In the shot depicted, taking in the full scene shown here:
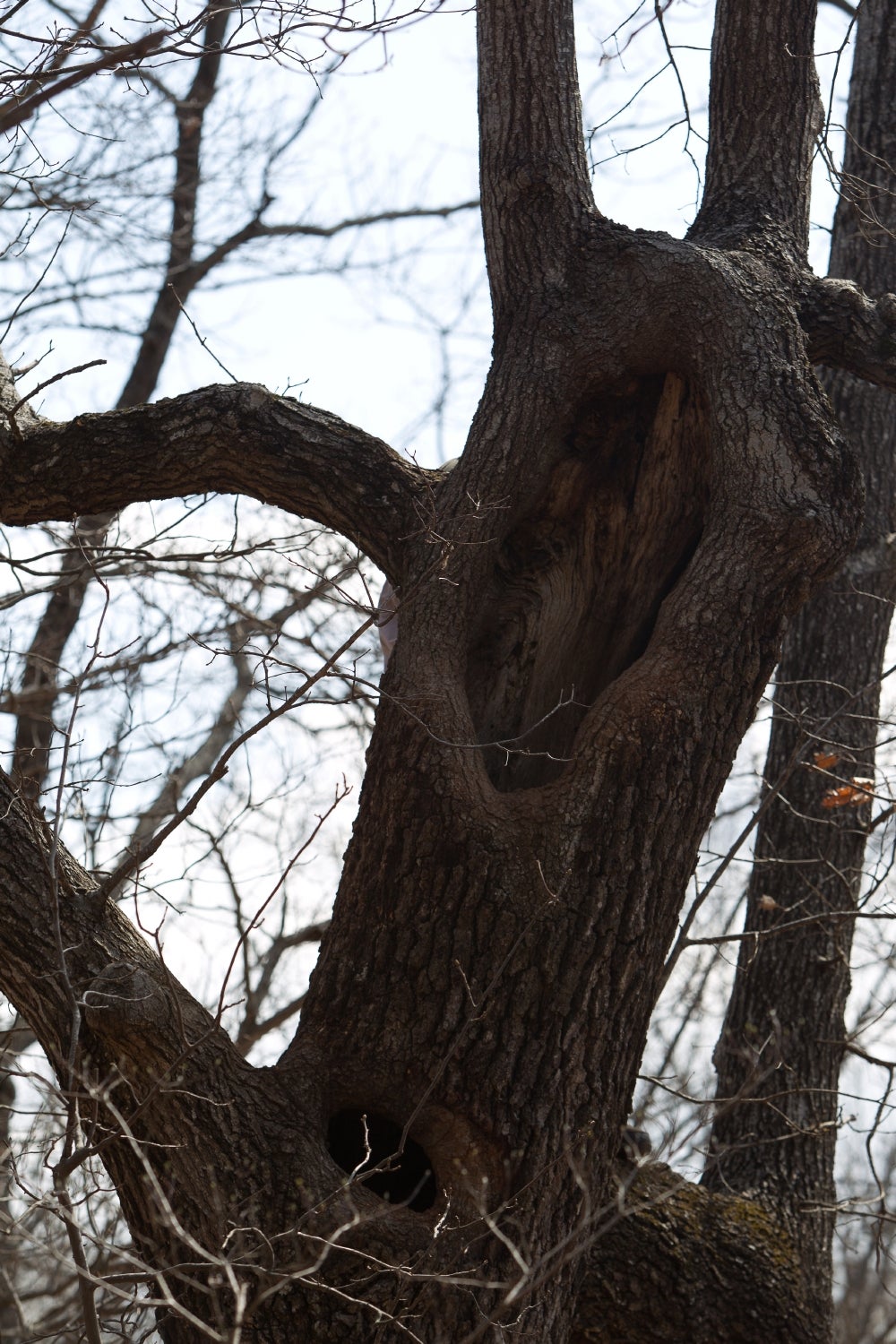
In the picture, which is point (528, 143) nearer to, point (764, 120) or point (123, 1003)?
point (764, 120)

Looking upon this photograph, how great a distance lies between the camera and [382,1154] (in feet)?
9.70

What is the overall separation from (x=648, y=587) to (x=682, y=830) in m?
0.77

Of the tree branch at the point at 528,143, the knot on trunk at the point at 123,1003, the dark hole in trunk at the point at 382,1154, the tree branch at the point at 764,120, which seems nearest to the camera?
the knot on trunk at the point at 123,1003

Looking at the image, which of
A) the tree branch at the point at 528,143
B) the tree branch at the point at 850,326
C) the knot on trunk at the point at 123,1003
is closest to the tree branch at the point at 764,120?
the tree branch at the point at 850,326

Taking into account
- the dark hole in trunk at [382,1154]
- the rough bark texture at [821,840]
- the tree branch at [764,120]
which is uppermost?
the tree branch at [764,120]

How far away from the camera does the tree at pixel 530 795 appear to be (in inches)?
105

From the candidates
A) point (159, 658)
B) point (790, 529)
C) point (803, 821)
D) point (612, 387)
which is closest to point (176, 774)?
point (159, 658)

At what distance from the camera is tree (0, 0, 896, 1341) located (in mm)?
2674

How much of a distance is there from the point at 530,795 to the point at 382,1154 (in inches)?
37.6

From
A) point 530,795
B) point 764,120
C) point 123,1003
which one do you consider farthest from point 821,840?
point 123,1003

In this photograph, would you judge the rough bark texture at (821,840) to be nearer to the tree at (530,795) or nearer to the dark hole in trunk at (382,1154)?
the tree at (530,795)

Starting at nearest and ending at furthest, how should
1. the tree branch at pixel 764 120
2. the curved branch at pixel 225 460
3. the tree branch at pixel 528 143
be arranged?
the curved branch at pixel 225 460, the tree branch at pixel 528 143, the tree branch at pixel 764 120

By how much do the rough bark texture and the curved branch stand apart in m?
1.62

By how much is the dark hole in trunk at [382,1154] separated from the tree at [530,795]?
11 mm
